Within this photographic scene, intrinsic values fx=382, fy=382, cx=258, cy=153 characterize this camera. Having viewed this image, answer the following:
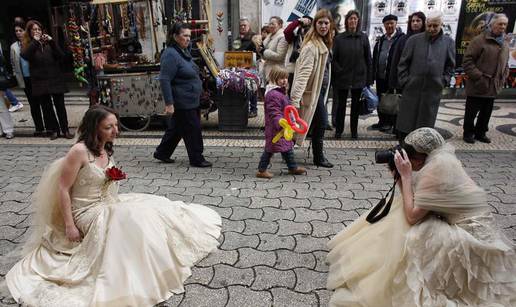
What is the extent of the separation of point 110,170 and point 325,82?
3.05 metres

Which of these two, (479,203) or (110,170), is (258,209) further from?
(479,203)

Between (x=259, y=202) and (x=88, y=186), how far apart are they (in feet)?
5.72

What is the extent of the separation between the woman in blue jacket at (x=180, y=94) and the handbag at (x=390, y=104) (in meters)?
2.93

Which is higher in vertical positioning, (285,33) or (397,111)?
(285,33)

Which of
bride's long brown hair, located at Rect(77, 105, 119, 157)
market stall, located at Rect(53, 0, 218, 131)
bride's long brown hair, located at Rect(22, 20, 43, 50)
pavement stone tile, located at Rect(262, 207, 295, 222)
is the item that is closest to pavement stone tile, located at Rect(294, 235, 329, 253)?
pavement stone tile, located at Rect(262, 207, 295, 222)

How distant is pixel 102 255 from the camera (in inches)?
95.1

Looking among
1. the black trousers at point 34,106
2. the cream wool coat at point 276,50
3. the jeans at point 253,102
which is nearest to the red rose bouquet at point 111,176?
the cream wool coat at point 276,50

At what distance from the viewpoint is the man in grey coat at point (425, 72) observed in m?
4.85

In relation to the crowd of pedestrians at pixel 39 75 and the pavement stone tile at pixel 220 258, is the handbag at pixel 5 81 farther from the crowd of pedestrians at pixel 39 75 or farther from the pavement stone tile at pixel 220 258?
the pavement stone tile at pixel 220 258

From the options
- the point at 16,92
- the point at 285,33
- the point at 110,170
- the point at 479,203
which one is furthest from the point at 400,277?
the point at 16,92

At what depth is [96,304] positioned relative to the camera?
2.21m

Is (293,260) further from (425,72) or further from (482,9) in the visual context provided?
(482,9)

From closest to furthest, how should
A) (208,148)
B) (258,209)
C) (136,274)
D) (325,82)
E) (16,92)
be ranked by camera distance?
(136,274) → (258,209) → (325,82) → (208,148) → (16,92)

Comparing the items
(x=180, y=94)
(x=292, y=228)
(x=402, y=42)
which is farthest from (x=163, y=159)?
(x=402, y=42)
